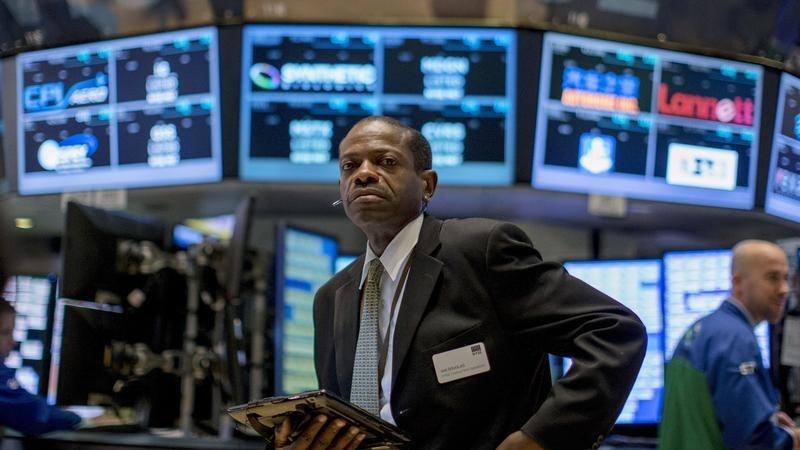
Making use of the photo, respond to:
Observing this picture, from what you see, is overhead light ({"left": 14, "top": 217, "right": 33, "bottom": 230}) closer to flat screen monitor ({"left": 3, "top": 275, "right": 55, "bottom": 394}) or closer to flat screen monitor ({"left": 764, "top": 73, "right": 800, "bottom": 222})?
flat screen monitor ({"left": 3, "top": 275, "right": 55, "bottom": 394})

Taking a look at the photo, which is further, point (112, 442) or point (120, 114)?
point (120, 114)

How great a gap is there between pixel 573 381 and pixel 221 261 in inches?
110

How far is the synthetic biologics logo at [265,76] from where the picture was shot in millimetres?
5039

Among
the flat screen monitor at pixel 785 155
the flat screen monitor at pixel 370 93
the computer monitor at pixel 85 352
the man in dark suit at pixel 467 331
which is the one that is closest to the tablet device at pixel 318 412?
the man in dark suit at pixel 467 331

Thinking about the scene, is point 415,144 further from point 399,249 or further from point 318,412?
point 318,412

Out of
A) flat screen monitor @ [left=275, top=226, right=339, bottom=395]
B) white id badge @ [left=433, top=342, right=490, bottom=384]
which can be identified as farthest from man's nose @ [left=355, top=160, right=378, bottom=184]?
flat screen monitor @ [left=275, top=226, right=339, bottom=395]

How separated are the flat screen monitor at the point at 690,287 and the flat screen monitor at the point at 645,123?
1.15 ft

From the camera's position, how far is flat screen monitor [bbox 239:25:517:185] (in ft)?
16.4

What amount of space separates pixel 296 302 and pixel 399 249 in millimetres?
3287

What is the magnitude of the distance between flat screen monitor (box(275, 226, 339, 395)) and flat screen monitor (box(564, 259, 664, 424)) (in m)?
1.28

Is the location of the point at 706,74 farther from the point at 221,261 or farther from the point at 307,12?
the point at 221,261

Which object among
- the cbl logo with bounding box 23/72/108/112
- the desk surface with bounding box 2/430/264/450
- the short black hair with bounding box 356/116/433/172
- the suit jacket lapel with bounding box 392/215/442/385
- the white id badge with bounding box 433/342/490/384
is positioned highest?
the cbl logo with bounding box 23/72/108/112

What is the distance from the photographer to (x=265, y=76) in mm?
5039

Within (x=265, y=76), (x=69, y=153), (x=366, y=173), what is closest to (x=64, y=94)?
(x=69, y=153)
